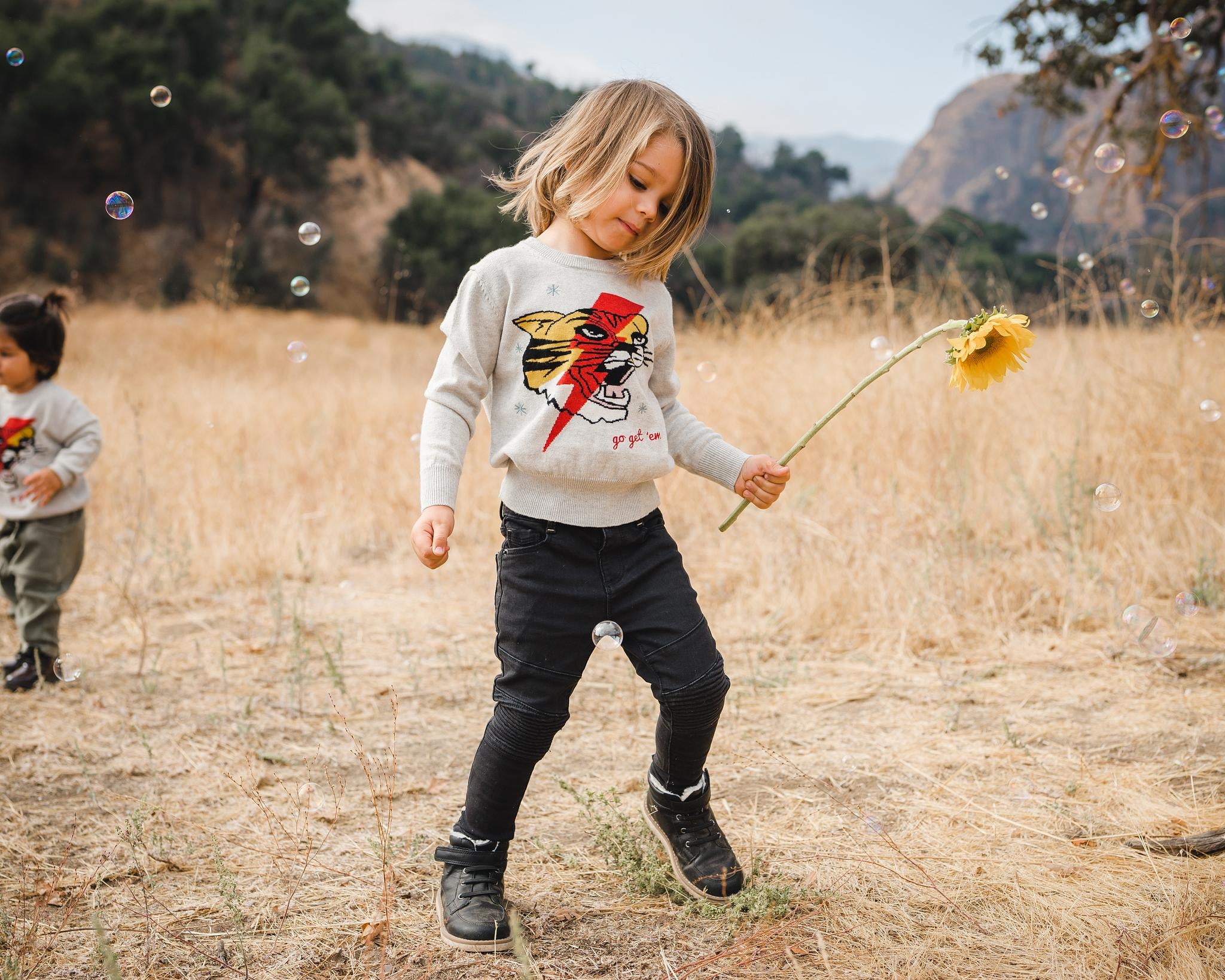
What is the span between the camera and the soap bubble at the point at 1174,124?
10.1 feet

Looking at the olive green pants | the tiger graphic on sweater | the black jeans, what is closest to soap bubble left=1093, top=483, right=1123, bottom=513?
the black jeans

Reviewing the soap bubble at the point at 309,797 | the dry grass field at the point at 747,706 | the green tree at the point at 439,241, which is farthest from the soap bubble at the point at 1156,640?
the green tree at the point at 439,241

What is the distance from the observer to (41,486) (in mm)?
3100

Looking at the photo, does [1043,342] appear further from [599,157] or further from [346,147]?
[346,147]

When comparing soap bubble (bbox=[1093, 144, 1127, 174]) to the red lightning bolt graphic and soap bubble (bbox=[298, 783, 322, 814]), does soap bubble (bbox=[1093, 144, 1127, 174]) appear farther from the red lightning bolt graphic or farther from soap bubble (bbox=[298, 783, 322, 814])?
soap bubble (bbox=[298, 783, 322, 814])

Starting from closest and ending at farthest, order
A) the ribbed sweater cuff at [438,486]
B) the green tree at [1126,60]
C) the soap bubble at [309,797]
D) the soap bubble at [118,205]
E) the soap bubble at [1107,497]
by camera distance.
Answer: the ribbed sweater cuff at [438,486]
the soap bubble at [309,797]
the soap bubble at [1107,497]
the soap bubble at [118,205]
the green tree at [1126,60]

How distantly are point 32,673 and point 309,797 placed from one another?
1366mm

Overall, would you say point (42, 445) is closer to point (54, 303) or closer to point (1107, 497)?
point (54, 303)

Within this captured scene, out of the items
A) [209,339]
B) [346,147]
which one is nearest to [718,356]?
[209,339]

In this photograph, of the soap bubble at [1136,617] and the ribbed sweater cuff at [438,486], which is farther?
the soap bubble at [1136,617]

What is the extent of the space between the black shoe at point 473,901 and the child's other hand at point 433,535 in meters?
A: 0.59

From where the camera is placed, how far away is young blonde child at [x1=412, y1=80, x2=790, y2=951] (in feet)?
5.78

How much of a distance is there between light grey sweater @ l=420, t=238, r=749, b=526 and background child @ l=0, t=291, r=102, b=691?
1.92 m

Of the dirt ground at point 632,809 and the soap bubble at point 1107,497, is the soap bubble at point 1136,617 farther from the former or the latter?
the soap bubble at point 1107,497
